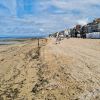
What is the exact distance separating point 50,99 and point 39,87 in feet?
11.1

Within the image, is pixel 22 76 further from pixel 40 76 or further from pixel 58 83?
pixel 58 83

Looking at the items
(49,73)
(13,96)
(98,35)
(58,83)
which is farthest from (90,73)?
(98,35)

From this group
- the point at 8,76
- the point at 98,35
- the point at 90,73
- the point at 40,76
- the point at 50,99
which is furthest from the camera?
the point at 98,35

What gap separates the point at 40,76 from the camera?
2619 cm

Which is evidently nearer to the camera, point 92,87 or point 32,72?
point 92,87

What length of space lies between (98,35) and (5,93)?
77.3 metres

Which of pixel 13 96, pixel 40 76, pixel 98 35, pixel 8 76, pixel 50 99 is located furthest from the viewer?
pixel 98 35

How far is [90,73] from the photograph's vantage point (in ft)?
76.2

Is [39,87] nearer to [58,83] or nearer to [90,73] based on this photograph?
[58,83]

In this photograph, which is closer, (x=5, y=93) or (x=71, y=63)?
(x=5, y=93)

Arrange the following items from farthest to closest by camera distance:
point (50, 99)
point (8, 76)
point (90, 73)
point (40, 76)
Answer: point (8, 76) < point (40, 76) < point (90, 73) < point (50, 99)

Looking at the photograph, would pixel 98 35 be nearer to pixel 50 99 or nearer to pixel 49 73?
pixel 49 73

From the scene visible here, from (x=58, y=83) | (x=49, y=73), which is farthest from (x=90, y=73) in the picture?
(x=49, y=73)

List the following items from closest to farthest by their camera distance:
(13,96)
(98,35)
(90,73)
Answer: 1. (13,96)
2. (90,73)
3. (98,35)
